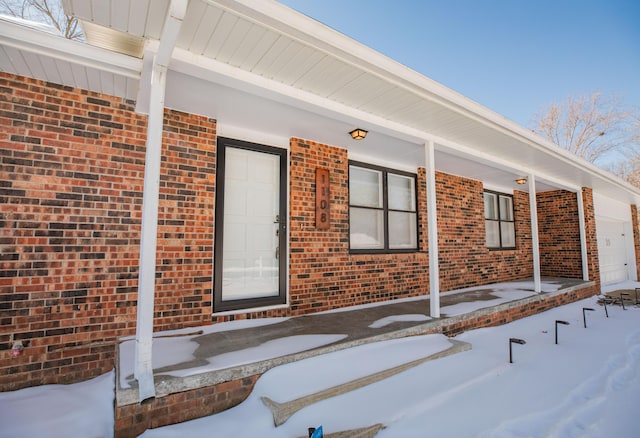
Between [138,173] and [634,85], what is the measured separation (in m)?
22.4

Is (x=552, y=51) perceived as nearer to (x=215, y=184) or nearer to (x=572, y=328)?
(x=572, y=328)

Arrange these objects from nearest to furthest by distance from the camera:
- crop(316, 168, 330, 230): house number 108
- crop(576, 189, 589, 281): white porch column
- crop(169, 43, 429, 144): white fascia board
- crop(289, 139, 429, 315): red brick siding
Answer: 1. crop(169, 43, 429, 144): white fascia board
2. crop(289, 139, 429, 315): red brick siding
3. crop(316, 168, 330, 230): house number 108
4. crop(576, 189, 589, 281): white porch column

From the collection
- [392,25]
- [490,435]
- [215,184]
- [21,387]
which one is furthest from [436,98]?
[392,25]

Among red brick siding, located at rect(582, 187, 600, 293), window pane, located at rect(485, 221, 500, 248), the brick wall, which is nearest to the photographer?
the brick wall

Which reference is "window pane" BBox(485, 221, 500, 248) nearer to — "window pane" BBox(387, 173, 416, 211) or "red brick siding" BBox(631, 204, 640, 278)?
"window pane" BBox(387, 173, 416, 211)

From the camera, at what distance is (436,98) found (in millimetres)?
3234

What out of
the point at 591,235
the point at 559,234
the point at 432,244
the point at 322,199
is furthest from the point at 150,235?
the point at 591,235

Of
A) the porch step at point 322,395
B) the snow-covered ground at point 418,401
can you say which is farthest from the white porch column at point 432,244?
the porch step at point 322,395

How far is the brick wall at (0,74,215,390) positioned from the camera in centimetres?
269

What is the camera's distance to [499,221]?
7.99 metres

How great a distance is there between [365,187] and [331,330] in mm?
2745

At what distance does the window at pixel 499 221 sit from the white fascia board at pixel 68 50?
25.8 feet

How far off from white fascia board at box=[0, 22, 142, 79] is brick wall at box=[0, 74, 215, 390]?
65cm

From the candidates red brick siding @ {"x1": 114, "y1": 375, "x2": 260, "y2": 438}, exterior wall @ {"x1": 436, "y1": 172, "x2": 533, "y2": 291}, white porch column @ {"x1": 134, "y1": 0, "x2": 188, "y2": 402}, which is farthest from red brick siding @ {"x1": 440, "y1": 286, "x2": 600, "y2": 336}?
white porch column @ {"x1": 134, "y1": 0, "x2": 188, "y2": 402}
